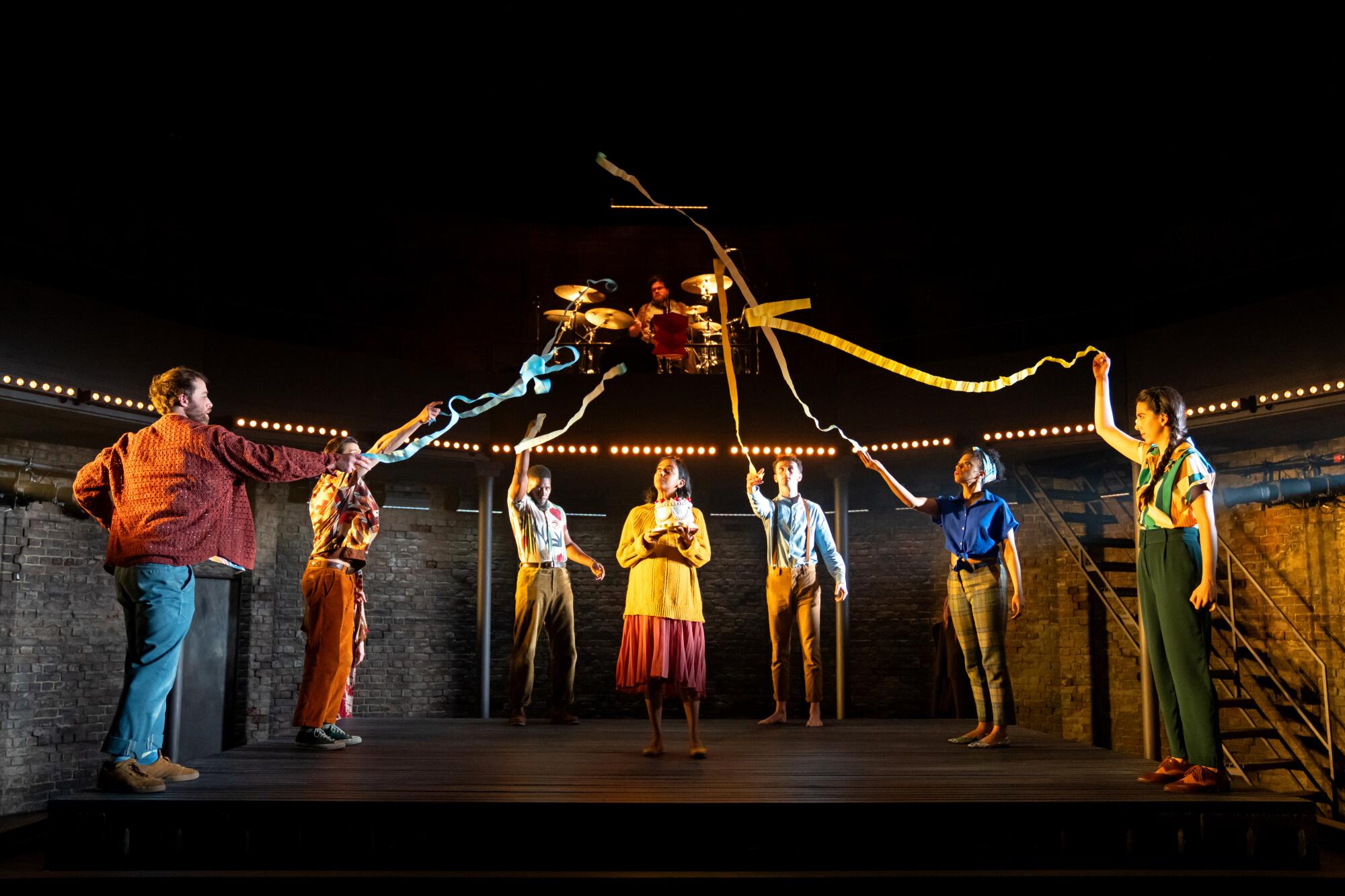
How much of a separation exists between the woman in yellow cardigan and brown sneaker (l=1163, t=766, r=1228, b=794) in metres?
2.20

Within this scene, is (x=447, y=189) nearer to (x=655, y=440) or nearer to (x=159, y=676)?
(x=655, y=440)

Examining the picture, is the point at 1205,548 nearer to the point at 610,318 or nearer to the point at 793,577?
the point at 793,577

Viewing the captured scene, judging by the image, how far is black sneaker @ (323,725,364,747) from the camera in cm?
613

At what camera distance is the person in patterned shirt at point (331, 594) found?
5762 mm

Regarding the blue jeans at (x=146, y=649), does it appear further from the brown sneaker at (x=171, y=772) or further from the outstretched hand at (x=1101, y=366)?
the outstretched hand at (x=1101, y=366)

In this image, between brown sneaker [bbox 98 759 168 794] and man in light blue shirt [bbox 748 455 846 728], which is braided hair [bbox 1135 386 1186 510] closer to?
man in light blue shirt [bbox 748 455 846 728]

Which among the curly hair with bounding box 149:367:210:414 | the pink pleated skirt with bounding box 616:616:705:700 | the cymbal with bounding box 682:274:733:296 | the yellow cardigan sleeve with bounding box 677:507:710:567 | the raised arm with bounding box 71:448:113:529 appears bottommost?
the pink pleated skirt with bounding box 616:616:705:700

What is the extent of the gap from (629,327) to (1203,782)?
682cm

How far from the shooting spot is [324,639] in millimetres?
5746

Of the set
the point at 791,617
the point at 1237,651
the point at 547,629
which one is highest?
the point at 791,617

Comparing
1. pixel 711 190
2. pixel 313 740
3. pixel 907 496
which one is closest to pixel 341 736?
pixel 313 740

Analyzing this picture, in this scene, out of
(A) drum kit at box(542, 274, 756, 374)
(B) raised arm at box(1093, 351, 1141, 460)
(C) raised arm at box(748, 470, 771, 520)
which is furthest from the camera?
(A) drum kit at box(542, 274, 756, 374)

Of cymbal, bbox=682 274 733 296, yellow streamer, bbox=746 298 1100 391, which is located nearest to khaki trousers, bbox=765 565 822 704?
yellow streamer, bbox=746 298 1100 391

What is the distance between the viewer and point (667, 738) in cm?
659
